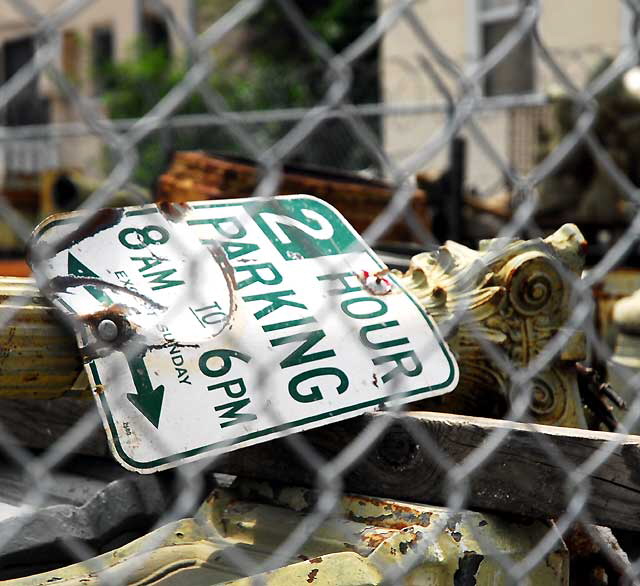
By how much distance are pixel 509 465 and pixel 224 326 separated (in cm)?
50

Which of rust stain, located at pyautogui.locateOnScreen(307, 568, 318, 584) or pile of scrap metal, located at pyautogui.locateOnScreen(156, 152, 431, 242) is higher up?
pile of scrap metal, located at pyautogui.locateOnScreen(156, 152, 431, 242)

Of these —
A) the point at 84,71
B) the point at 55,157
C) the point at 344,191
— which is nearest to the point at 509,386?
the point at 344,191

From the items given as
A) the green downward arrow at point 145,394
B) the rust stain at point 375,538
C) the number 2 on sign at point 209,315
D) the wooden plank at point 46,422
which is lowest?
the rust stain at point 375,538

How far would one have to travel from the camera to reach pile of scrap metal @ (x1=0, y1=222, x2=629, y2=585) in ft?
4.81

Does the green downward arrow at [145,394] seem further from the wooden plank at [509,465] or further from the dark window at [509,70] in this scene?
the dark window at [509,70]

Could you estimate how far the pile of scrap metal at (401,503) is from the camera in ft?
4.81

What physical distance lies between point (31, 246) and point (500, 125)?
31.4 feet

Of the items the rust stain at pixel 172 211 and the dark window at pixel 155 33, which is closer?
A: the rust stain at pixel 172 211

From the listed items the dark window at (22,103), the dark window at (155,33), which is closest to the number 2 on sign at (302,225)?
the dark window at (22,103)

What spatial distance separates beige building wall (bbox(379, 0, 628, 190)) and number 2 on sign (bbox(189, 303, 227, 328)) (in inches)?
294

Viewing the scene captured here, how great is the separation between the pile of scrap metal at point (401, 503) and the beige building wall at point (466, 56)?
703cm

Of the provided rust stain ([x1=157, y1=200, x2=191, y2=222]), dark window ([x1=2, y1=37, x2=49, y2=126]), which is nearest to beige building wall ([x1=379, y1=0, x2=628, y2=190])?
dark window ([x1=2, y1=37, x2=49, y2=126])

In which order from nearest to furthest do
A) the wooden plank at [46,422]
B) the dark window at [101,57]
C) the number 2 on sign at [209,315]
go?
the number 2 on sign at [209,315]
the wooden plank at [46,422]
the dark window at [101,57]

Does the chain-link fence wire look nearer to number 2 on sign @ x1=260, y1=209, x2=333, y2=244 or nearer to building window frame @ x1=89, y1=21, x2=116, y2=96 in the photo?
number 2 on sign @ x1=260, y1=209, x2=333, y2=244
